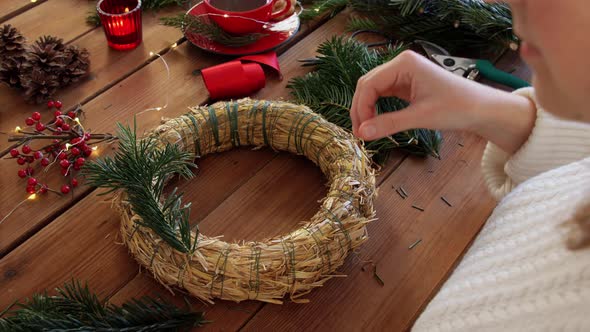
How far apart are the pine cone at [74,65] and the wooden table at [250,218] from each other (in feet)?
0.06

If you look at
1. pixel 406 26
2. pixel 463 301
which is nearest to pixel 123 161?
pixel 463 301

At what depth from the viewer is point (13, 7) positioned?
1.31 metres

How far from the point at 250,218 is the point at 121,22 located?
20.2 inches

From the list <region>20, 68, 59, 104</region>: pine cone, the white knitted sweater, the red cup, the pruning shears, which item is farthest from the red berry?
the pruning shears

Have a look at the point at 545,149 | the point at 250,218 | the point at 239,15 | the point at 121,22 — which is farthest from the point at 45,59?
the point at 545,149

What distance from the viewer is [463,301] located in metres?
0.64

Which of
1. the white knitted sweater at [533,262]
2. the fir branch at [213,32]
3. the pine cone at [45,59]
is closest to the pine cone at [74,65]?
the pine cone at [45,59]

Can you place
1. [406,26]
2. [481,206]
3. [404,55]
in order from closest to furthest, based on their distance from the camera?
[404,55], [481,206], [406,26]

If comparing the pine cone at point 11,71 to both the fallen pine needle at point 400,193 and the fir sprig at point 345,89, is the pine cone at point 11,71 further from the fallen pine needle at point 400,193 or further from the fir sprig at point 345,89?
the fallen pine needle at point 400,193

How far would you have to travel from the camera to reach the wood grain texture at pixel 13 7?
1.29m

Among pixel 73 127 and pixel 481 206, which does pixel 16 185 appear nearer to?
pixel 73 127

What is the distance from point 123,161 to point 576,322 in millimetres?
576

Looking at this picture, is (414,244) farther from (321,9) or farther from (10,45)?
(10,45)

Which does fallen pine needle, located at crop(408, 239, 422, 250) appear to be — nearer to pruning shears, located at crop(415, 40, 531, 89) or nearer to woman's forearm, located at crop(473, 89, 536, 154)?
woman's forearm, located at crop(473, 89, 536, 154)
